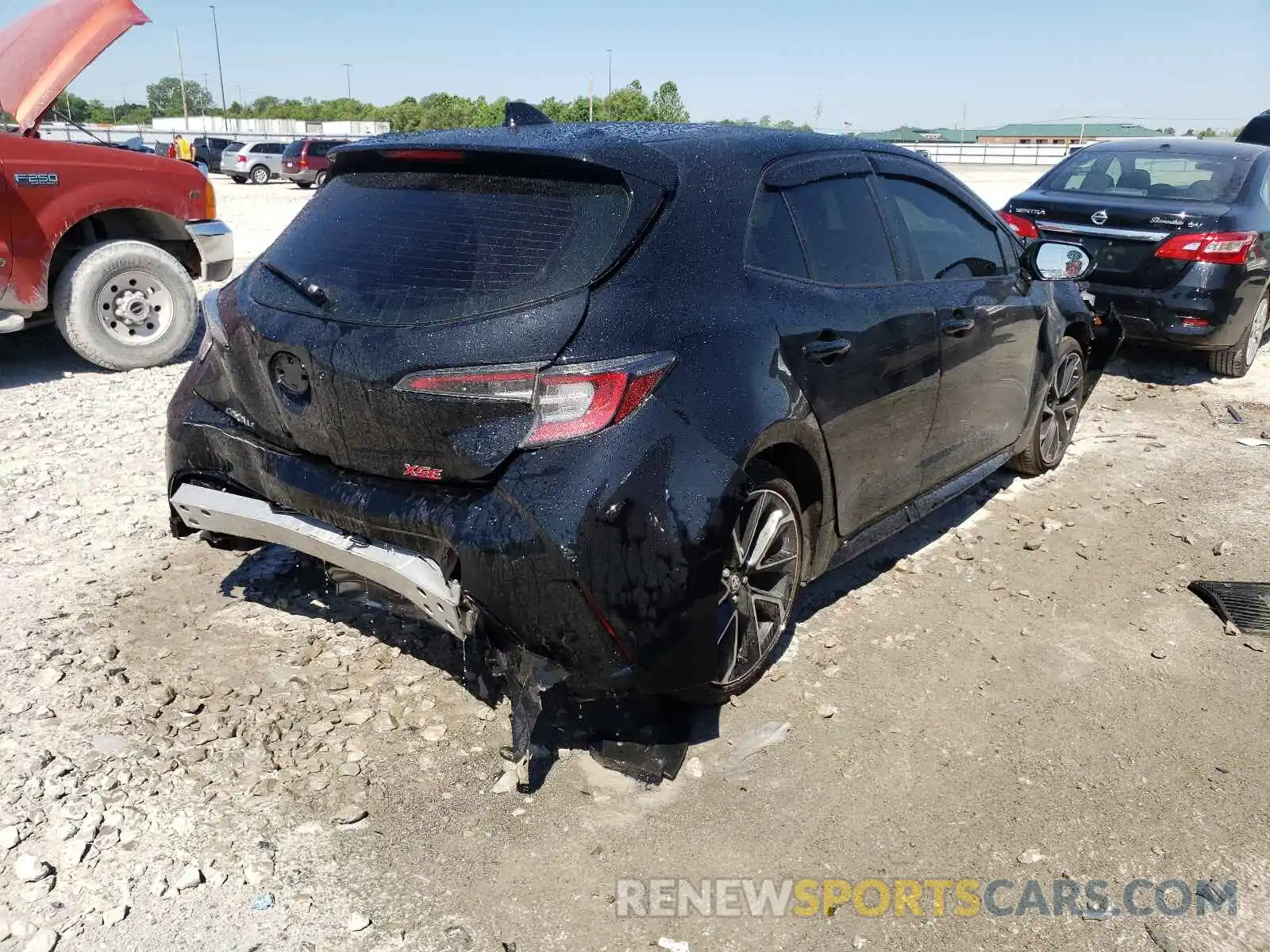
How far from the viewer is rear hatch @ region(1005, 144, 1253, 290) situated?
282 inches

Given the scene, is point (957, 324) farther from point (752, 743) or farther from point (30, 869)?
point (30, 869)

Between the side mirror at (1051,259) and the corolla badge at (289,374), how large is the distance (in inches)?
137

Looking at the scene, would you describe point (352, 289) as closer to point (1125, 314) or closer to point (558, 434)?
point (558, 434)

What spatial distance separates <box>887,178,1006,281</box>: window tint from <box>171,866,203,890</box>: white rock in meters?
3.21

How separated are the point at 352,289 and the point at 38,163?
5.08 meters

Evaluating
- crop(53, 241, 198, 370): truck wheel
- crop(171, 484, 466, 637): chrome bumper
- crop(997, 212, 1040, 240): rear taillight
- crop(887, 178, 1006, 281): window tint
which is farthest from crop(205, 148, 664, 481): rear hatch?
crop(997, 212, 1040, 240): rear taillight

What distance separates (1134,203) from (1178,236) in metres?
0.47

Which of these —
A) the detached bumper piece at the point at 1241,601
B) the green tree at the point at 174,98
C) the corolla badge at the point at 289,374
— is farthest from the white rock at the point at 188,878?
the green tree at the point at 174,98

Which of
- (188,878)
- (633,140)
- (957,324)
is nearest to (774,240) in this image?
(633,140)

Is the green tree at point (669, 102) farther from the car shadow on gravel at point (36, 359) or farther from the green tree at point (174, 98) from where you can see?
the car shadow on gravel at point (36, 359)

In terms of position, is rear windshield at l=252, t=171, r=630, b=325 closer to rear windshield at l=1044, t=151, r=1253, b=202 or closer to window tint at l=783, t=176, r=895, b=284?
window tint at l=783, t=176, r=895, b=284

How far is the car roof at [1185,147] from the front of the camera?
7.97m

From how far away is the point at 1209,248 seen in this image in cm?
706

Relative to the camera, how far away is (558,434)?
8.75 ft
